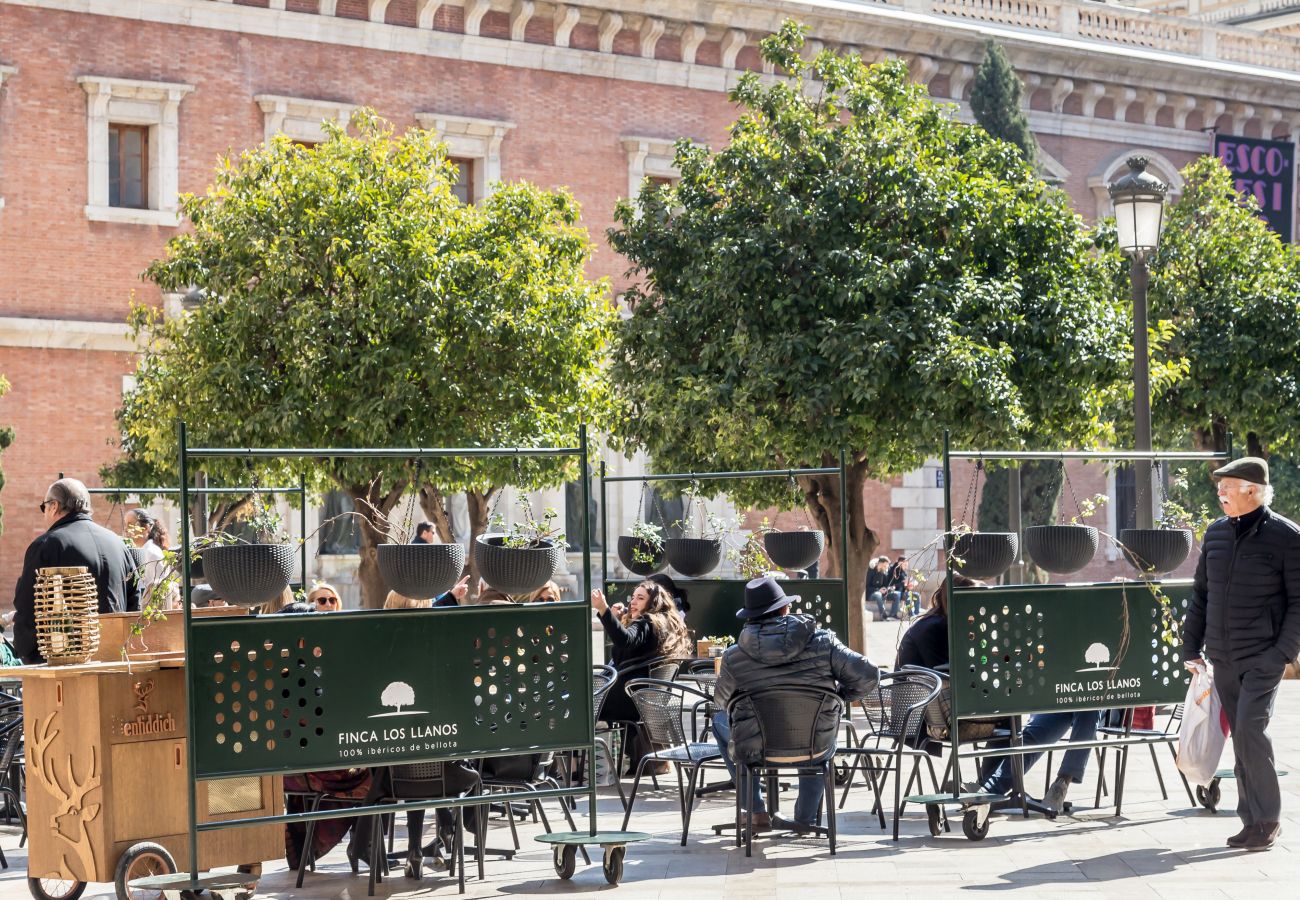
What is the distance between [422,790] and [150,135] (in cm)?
1780

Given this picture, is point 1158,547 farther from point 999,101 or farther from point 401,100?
point 999,101

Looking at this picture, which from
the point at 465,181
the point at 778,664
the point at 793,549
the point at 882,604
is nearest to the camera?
the point at 778,664

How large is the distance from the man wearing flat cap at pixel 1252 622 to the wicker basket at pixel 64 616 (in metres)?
4.95

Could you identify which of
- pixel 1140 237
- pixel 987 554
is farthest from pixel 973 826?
pixel 1140 237

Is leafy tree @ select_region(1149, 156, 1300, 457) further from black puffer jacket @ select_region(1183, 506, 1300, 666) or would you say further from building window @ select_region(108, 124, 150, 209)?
building window @ select_region(108, 124, 150, 209)

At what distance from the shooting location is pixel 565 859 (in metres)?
8.22

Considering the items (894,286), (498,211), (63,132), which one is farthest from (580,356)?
(63,132)

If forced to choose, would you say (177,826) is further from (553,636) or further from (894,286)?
(894,286)

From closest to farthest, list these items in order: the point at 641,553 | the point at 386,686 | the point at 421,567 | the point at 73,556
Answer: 1. the point at 386,686
2. the point at 421,567
3. the point at 73,556
4. the point at 641,553

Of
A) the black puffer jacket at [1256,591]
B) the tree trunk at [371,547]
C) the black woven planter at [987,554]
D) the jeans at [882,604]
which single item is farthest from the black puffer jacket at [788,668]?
the jeans at [882,604]

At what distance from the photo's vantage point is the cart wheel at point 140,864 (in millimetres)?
7266

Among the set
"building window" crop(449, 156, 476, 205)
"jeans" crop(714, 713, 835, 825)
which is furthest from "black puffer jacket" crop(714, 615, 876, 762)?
"building window" crop(449, 156, 476, 205)

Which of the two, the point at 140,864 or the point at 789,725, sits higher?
the point at 789,725

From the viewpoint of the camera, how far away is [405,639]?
25.5 ft
